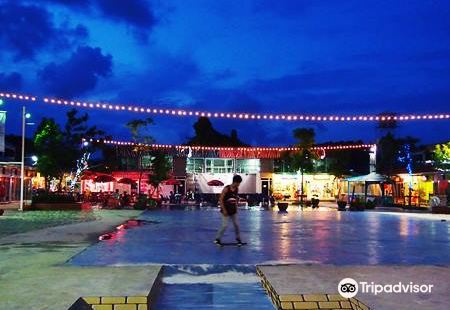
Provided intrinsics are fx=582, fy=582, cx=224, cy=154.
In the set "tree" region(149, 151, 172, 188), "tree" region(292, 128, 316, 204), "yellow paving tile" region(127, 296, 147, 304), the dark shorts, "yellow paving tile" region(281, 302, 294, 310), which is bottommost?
"yellow paving tile" region(281, 302, 294, 310)

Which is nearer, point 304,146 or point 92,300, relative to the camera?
point 92,300

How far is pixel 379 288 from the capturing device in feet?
25.6

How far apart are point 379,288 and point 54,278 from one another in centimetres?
441

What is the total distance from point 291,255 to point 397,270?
2545mm

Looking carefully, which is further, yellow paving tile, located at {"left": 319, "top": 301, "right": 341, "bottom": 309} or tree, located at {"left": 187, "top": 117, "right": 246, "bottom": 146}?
tree, located at {"left": 187, "top": 117, "right": 246, "bottom": 146}

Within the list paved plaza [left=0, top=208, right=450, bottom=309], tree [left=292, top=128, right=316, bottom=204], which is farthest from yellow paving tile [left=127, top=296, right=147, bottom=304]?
tree [left=292, top=128, right=316, bottom=204]

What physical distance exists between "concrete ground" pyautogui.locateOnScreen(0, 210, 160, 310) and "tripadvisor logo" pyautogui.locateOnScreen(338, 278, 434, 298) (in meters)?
2.52

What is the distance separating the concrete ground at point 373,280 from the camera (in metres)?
7.09

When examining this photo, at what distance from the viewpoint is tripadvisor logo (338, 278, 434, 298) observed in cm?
744

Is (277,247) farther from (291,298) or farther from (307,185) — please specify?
(307,185)

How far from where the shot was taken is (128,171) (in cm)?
5378

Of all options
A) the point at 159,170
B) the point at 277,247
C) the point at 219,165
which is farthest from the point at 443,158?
the point at 219,165

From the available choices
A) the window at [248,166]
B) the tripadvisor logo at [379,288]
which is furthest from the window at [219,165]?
the tripadvisor logo at [379,288]

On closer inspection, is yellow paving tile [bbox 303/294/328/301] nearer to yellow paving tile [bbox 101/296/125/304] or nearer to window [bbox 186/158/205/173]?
yellow paving tile [bbox 101/296/125/304]
